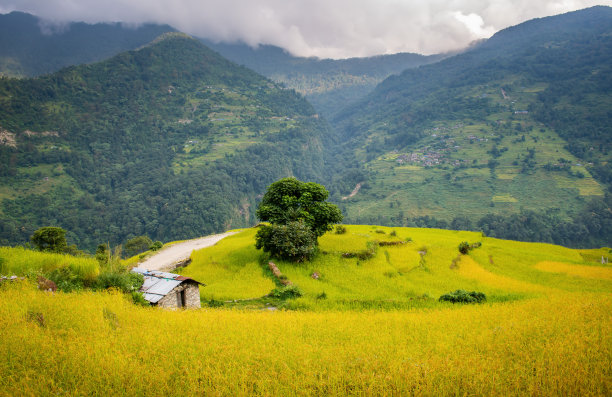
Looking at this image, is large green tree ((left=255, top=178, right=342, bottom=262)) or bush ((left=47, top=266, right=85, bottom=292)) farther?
large green tree ((left=255, top=178, right=342, bottom=262))

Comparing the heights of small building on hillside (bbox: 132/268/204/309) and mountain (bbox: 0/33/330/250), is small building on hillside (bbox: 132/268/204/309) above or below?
below

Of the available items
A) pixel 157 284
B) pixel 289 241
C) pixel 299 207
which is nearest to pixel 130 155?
pixel 299 207

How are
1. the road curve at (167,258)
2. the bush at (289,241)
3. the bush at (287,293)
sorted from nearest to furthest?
the bush at (287,293), the bush at (289,241), the road curve at (167,258)

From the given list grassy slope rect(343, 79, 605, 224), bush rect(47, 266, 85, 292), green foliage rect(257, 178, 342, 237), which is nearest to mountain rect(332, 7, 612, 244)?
grassy slope rect(343, 79, 605, 224)

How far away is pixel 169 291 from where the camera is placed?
12.1 metres

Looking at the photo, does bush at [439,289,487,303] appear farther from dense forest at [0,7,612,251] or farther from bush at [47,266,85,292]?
dense forest at [0,7,612,251]

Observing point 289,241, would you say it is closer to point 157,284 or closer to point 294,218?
point 294,218

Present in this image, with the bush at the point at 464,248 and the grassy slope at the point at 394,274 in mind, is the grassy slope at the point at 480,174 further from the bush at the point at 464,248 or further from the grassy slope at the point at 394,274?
the grassy slope at the point at 394,274

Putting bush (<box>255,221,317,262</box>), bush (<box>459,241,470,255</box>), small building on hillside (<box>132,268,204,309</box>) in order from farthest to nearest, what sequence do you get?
bush (<box>459,241,470,255</box>)
bush (<box>255,221,317,262</box>)
small building on hillside (<box>132,268,204,309</box>)

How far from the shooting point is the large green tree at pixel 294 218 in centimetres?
1955

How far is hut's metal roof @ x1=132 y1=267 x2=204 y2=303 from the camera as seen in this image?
11.7m

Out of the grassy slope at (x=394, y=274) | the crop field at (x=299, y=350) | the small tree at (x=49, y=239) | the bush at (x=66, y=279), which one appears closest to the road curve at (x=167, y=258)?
the grassy slope at (x=394, y=274)

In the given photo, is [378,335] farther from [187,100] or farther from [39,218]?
[187,100]

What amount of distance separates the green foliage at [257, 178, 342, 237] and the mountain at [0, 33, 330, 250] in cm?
8329
